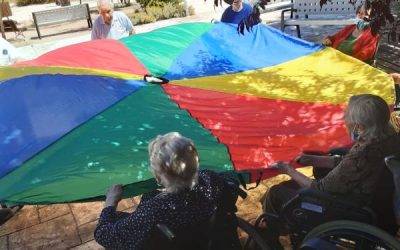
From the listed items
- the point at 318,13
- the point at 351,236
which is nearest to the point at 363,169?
the point at 351,236

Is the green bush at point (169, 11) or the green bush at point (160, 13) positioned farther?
the green bush at point (169, 11)

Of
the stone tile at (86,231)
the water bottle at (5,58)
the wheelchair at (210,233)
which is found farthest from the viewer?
the water bottle at (5,58)

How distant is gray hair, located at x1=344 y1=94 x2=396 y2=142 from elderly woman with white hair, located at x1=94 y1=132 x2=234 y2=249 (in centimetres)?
88

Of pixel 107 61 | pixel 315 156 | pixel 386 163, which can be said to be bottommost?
pixel 315 156

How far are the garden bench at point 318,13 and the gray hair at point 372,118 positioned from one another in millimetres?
5260

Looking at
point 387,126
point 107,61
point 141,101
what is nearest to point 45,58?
point 107,61

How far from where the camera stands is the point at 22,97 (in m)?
3.61

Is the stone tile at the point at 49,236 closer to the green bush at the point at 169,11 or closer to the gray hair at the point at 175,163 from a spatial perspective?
the gray hair at the point at 175,163

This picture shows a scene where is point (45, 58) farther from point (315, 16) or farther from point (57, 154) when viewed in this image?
point (315, 16)

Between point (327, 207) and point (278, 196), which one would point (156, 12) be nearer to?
point (278, 196)

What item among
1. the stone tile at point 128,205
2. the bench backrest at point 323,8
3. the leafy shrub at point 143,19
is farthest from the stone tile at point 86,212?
the leafy shrub at point 143,19

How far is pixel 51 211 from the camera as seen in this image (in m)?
3.77

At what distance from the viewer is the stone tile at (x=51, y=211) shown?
3.68 metres

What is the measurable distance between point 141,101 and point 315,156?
160 cm
